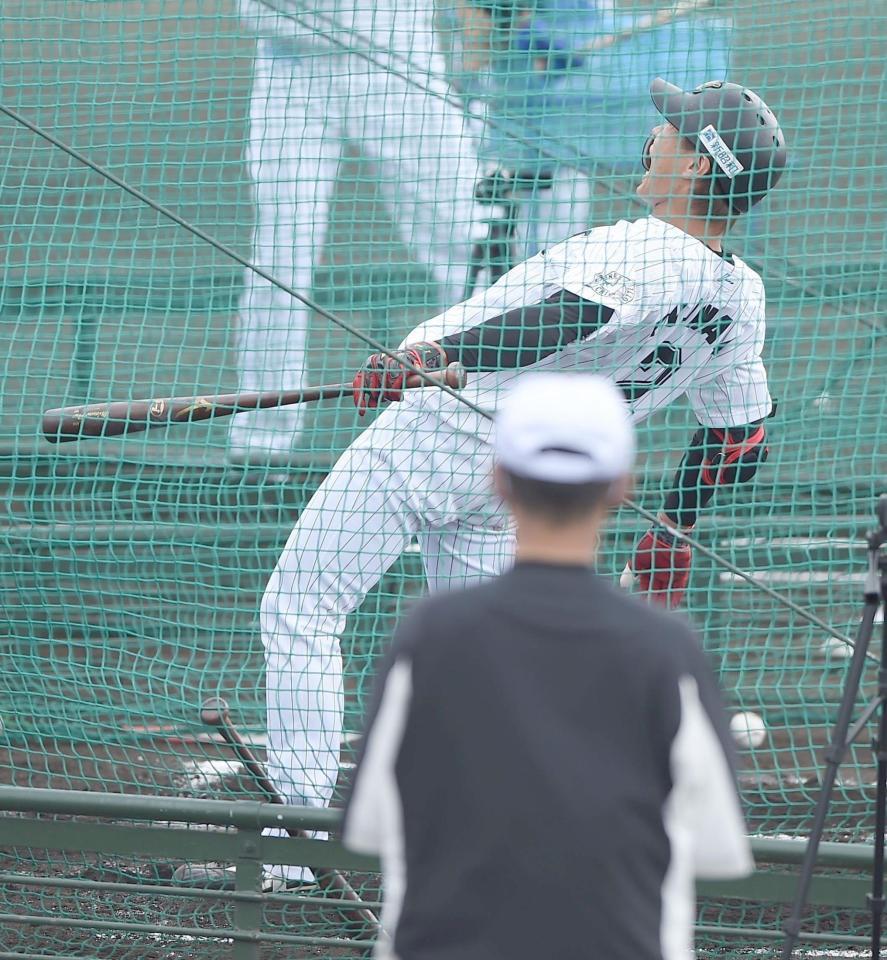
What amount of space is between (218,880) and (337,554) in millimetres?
878

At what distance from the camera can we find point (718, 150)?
3.31 meters

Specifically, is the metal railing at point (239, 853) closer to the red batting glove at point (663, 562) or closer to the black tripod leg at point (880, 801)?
the black tripod leg at point (880, 801)

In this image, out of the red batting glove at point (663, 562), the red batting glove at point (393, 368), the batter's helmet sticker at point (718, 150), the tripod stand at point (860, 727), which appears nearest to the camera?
the tripod stand at point (860, 727)

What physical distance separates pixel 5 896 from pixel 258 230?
7.36 feet

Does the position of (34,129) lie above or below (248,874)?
above

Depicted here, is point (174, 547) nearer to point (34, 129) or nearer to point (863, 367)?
point (34, 129)

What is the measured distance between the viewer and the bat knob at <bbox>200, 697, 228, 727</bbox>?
3174 mm

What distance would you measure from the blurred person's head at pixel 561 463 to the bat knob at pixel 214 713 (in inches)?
71.3

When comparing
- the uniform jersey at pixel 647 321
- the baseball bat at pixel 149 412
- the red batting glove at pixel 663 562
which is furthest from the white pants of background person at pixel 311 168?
the red batting glove at pixel 663 562

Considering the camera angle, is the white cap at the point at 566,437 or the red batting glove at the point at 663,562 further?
the red batting glove at the point at 663,562

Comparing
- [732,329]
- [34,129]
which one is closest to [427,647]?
[732,329]

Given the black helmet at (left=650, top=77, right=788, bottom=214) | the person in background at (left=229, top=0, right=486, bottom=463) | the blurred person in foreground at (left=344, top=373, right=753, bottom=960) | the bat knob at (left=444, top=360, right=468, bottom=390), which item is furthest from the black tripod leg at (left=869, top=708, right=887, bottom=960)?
the person in background at (left=229, top=0, right=486, bottom=463)

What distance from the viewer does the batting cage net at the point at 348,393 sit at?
331 centimetres

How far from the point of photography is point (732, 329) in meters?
3.33
